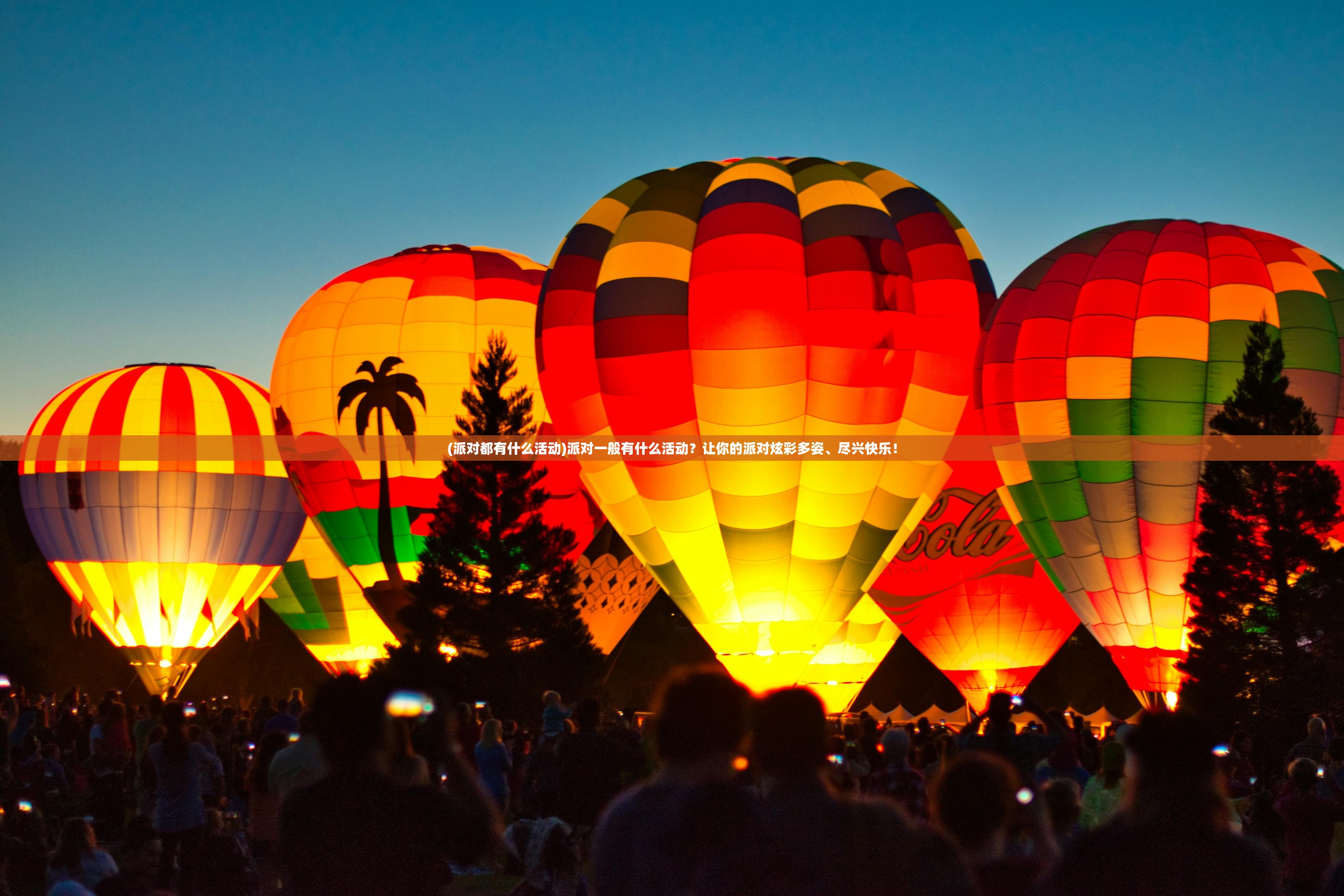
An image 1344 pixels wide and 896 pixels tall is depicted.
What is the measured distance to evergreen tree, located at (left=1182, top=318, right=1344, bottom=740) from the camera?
1273 centimetres

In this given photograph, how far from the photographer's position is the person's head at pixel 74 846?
4.06m

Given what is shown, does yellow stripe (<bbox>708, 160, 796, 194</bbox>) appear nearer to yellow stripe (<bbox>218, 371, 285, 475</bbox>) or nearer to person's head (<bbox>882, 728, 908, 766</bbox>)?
person's head (<bbox>882, 728, 908, 766</bbox>)

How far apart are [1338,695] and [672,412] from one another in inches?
256

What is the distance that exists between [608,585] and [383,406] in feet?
13.1

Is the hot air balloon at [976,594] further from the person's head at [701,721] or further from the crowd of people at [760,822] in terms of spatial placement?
the person's head at [701,721]

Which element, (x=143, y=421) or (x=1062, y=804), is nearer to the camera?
(x=1062, y=804)

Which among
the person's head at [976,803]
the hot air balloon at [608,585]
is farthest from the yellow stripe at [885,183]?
the person's head at [976,803]

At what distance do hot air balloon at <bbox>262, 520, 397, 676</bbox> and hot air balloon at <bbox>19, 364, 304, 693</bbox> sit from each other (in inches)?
17.9

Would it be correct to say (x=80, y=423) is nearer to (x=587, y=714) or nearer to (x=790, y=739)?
(x=587, y=714)

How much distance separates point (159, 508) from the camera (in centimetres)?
2091

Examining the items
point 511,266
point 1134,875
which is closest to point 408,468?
point 511,266

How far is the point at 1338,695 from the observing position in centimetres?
1241

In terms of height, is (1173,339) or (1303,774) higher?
(1173,339)

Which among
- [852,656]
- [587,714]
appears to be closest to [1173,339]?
[852,656]
